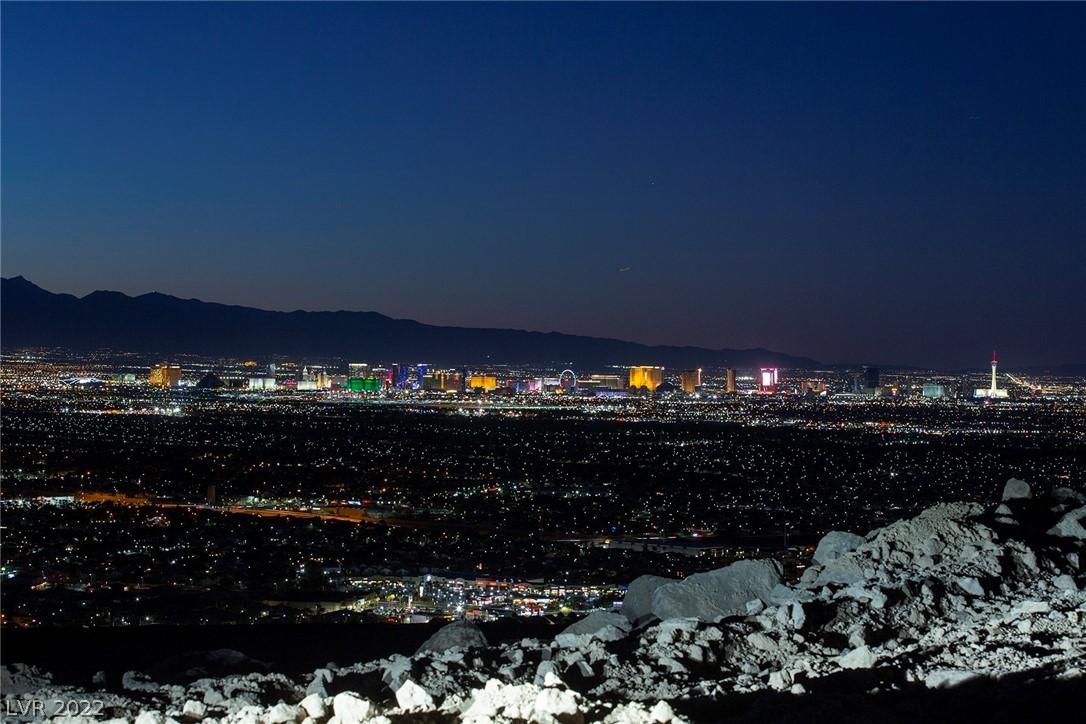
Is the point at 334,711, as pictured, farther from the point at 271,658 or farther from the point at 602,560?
the point at 602,560

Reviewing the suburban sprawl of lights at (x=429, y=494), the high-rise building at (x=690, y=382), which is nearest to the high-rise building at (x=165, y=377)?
the suburban sprawl of lights at (x=429, y=494)

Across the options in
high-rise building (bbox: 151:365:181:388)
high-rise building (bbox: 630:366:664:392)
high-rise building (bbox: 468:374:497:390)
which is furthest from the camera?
high-rise building (bbox: 630:366:664:392)

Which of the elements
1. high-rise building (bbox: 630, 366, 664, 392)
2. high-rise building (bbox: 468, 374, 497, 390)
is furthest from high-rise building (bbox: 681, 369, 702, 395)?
high-rise building (bbox: 468, 374, 497, 390)

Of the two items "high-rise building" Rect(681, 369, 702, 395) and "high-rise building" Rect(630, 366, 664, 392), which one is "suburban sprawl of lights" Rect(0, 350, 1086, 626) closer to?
"high-rise building" Rect(681, 369, 702, 395)

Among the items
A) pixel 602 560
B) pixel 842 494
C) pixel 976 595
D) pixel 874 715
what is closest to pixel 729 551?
pixel 602 560

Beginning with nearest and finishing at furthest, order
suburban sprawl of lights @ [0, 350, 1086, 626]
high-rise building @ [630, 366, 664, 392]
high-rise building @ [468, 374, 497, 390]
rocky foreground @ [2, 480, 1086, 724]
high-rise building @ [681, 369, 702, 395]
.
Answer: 1. rocky foreground @ [2, 480, 1086, 724]
2. suburban sprawl of lights @ [0, 350, 1086, 626]
3. high-rise building @ [468, 374, 497, 390]
4. high-rise building @ [681, 369, 702, 395]
5. high-rise building @ [630, 366, 664, 392]

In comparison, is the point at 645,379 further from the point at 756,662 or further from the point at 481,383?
the point at 756,662

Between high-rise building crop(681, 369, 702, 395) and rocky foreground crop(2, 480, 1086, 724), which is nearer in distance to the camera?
rocky foreground crop(2, 480, 1086, 724)
